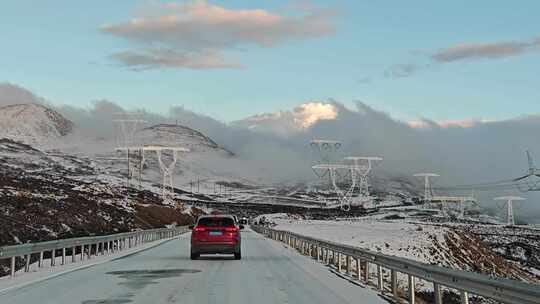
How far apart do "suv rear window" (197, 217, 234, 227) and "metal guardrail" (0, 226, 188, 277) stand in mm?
4478

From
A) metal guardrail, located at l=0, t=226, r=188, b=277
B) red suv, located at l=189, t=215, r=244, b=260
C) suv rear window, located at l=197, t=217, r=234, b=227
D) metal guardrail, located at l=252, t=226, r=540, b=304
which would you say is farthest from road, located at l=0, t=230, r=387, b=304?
suv rear window, located at l=197, t=217, r=234, b=227

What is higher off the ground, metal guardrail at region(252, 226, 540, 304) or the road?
metal guardrail at region(252, 226, 540, 304)

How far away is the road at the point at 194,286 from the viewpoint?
1337 centimetres

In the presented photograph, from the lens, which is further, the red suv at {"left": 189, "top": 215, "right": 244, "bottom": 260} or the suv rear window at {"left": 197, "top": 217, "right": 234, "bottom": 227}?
the suv rear window at {"left": 197, "top": 217, "right": 234, "bottom": 227}

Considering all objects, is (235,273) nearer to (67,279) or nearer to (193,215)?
(67,279)

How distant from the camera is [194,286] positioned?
628 inches

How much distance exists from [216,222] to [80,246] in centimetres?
797

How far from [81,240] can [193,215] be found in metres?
102

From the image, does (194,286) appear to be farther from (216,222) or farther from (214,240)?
(216,222)

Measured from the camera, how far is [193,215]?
128m

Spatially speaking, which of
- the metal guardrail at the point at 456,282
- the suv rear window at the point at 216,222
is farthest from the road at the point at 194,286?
the suv rear window at the point at 216,222

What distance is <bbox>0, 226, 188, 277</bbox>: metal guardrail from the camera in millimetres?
19250

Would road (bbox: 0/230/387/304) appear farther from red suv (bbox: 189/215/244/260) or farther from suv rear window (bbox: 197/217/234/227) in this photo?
suv rear window (bbox: 197/217/234/227)

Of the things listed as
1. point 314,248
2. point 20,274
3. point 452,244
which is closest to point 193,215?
point 452,244
